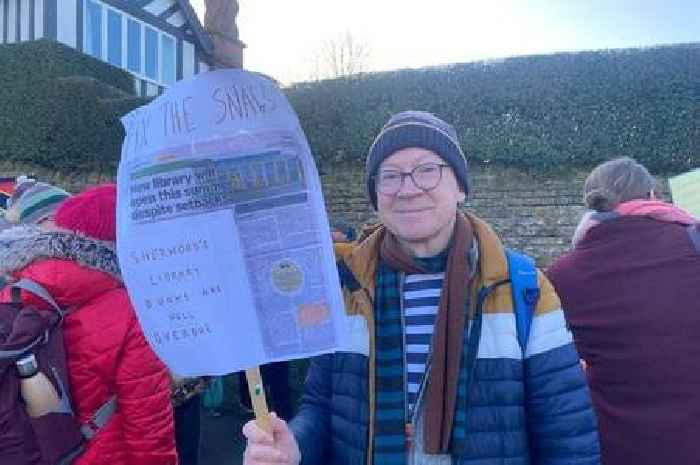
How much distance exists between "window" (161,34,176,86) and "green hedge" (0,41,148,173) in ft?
21.0

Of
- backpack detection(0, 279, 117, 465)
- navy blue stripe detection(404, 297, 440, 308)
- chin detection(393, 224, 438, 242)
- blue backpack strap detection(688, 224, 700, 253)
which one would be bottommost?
backpack detection(0, 279, 117, 465)

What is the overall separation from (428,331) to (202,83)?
2.91 ft

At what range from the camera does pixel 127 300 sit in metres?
2.35

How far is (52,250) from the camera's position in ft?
7.45

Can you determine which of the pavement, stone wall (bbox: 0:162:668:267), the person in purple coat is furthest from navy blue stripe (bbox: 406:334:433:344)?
stone wall (bbox: 0:162:668:267)

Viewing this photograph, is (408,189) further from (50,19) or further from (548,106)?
(50,19)

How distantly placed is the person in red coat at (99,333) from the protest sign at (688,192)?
3.17 meters

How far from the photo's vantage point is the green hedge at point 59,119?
10953 millimetres

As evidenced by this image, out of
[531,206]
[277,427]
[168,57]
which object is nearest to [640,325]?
[277,427]

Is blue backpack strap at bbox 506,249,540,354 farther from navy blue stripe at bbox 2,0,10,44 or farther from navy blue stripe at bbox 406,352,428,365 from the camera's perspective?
navy blue stripe at bbox 2,0,10,44

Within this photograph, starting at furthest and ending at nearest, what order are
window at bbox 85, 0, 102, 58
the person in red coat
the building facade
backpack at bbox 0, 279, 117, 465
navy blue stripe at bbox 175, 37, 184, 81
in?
1. navy blue stripe at bbox 175, 37, 184, 81
2. window at bbox 85, 0, 102, 58
3. the building facade
4. the person in red coat
5. backpack at bbox 0, 279, 117, 465

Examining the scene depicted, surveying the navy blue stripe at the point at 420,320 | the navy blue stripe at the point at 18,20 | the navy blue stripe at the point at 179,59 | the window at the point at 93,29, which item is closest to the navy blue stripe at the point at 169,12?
the navy blue stripe at the point at 179,59

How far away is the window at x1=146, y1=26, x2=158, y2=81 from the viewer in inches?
671

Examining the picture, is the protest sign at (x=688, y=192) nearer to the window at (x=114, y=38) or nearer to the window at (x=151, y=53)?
the window at (x=114, y=38)
